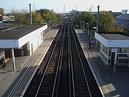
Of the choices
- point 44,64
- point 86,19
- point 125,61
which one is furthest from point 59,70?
point 86,19

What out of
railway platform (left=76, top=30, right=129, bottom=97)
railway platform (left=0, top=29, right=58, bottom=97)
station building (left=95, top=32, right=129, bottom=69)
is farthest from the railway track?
station building (left=95, top=32, right=129, bottom=69)

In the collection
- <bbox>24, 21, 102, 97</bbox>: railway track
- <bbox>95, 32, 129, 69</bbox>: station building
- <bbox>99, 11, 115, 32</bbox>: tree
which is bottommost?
<bbox>24, 21, 102, 97</bbox>: railway track

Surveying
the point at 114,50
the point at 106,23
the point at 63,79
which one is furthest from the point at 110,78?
the point at 106,23

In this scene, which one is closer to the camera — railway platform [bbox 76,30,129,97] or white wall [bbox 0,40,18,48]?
railway platform [bbox 76,30,129,97]

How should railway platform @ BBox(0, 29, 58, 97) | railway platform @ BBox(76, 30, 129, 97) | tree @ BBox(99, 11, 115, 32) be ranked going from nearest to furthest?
railway platform @ BBox(76, 30, 129, 97) → railway platform @ BBox(0, 29, 58, 97) → tree @ BBox(99, 11, 115, 32)

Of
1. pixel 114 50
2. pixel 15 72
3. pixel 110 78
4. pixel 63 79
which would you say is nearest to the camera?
pixel 110 78

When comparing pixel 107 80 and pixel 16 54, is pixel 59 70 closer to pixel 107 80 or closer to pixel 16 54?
pixel 107 80

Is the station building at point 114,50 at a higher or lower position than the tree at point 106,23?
lower

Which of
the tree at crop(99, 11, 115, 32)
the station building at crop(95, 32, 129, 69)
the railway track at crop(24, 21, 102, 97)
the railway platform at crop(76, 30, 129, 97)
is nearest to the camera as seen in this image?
the railway platform at crop(76, 30, 129, 97)

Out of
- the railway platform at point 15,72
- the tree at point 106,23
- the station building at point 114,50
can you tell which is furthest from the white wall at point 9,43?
the tree at point 106,23

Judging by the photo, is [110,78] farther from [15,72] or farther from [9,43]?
[9,43]

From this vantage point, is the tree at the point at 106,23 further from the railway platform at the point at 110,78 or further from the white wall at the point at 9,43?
the white wall at the point at 9,43

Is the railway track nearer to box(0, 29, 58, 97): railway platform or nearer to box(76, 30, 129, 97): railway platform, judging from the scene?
box(76, 30, 129, 97): railway platform

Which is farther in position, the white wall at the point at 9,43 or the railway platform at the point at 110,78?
the white wall at the point at 9,43
